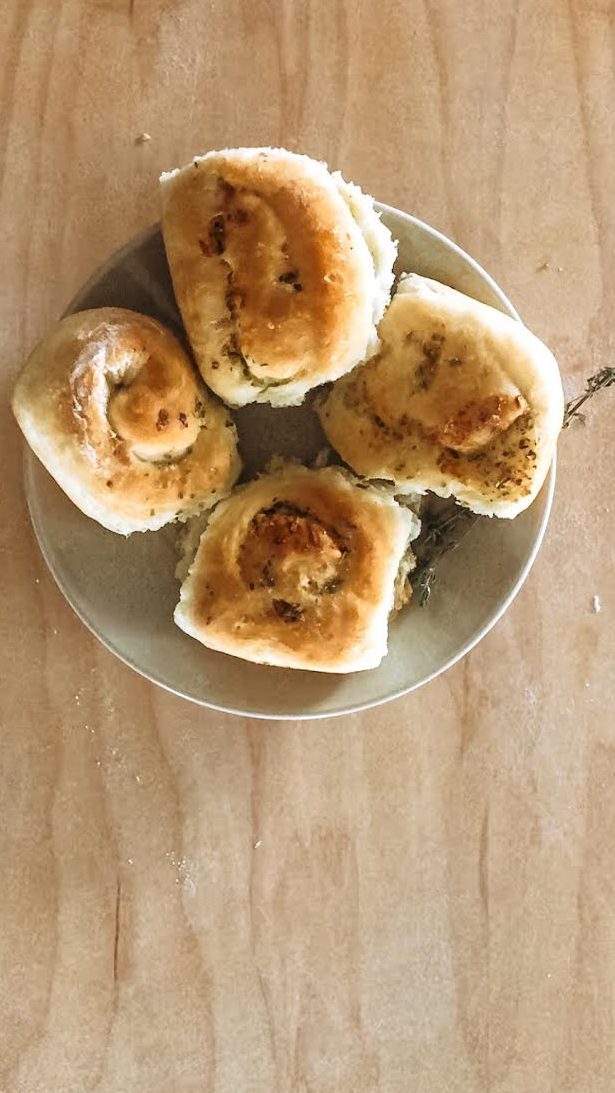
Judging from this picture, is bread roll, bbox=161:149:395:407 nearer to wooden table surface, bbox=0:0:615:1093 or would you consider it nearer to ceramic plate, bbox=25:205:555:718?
ceramic plate, bbox=25:205:555:718

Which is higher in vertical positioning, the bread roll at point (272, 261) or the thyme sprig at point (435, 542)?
the bread roll at point (272, 261)

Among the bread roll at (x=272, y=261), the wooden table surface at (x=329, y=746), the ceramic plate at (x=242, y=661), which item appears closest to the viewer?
the bread roll at (x=272, y=261)

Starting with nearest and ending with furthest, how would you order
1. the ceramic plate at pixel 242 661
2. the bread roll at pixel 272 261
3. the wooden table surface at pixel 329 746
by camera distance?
1. the bread roll at pixel 272 261
2. the ceramic plate at pixel 242 661
3. the wooden table surface at pixel 329 746

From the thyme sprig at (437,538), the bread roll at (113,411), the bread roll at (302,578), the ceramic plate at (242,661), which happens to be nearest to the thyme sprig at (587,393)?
the thyme sprig at (437,538)

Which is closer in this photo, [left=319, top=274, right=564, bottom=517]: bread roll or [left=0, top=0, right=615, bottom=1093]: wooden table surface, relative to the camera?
[left=319, top=274, right=564, bottom=517]: bread roll

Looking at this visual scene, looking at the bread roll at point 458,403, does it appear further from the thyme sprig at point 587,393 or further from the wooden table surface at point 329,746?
the wooden table surface at point 329,746

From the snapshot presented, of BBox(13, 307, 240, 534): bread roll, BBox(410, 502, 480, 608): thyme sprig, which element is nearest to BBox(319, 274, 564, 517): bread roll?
BBox(410, 502, 480, 608): thyme sprig

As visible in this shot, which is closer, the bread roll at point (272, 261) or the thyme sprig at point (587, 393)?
the bread roll at point (272, 261)
